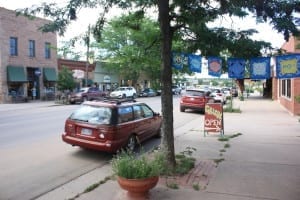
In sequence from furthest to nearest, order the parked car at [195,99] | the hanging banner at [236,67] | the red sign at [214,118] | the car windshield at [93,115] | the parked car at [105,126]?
the parked car at [195,99] → the red sign at [214,118] → the hanging banner at [236,67] → the car windshield at [93,115] → the parked car at [105,126]

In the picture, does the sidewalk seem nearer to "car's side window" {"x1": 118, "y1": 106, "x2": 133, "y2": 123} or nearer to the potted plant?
the potted plant

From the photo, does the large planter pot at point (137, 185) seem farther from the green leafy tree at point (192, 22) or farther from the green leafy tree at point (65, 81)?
the green leafy tree at point (65, 81)

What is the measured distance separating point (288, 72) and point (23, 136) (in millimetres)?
8990

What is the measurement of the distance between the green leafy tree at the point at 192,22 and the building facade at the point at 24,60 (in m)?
28.3

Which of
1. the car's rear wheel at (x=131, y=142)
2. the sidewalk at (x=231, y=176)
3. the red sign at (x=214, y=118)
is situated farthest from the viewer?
the red sign at (x=214, y=118)

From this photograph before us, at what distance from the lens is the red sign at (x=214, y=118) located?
1348 cm

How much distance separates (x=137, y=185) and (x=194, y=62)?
623 centimetres

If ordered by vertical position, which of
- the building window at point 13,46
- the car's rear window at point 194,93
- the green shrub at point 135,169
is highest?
the building window at point 13,46

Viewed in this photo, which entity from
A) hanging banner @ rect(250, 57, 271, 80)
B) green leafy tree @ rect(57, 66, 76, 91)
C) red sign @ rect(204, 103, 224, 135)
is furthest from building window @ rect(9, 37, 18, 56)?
hanging banner @ rect(250, 57, 271, 80)

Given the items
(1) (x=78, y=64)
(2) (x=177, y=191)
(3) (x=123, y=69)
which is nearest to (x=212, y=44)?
(2) (x=177, y=191)

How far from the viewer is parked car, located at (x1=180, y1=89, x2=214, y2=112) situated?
24594mm

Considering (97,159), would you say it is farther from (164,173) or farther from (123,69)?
(123,69)

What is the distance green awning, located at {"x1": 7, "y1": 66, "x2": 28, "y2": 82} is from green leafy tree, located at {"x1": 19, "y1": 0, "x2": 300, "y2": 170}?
1126 inches

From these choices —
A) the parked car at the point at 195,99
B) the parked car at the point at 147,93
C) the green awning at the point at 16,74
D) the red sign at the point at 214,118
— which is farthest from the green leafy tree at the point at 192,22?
the parked car at the point at 147,93
